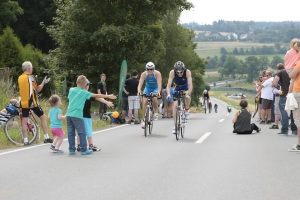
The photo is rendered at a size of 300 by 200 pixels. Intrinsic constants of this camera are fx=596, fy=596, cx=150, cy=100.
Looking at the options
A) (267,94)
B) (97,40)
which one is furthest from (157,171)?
(97,40)

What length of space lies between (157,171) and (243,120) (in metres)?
7.14

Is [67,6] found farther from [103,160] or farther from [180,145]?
[103,160]

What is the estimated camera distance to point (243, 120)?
15789mm

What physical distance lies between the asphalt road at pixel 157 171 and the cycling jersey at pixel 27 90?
1012mm

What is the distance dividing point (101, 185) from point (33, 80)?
19.4 feet

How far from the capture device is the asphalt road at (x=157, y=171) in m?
7.30

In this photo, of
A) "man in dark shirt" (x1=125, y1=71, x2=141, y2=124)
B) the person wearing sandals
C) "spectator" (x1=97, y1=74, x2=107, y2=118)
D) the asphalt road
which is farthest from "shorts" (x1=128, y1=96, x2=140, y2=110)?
the asphalt road

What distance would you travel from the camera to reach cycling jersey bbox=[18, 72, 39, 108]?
13.0 metres

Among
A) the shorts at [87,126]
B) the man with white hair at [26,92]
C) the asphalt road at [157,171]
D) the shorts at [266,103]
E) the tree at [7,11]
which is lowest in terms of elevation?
the asphalt road at [157,171]

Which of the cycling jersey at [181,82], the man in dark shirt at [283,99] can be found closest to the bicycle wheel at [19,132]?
the cycling jersey at [181,82]

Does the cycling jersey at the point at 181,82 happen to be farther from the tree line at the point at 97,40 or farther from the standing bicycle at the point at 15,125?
the tree line at the point at 97,40

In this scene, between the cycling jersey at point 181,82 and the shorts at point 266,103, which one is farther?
the shorts at point 266,103

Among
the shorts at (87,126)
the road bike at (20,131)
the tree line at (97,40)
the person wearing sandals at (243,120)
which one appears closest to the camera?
the shorts at (87,126)

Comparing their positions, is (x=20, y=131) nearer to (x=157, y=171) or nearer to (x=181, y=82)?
(x=181, y=82)
